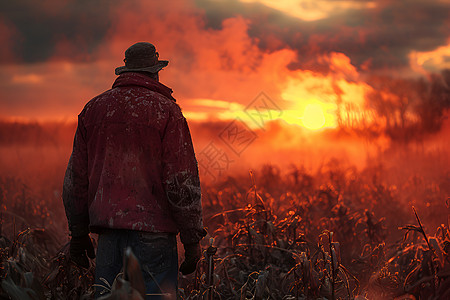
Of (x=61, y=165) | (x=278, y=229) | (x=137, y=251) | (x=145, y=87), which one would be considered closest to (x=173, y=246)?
(x=137, y=251)

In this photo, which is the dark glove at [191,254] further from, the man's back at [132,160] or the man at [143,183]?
the man's back at [132,160]

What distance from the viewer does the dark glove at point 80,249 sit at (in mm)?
3330

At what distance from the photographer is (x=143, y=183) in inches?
115

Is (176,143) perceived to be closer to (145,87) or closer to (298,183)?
(145,87)

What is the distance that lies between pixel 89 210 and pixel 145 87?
2.99 ft

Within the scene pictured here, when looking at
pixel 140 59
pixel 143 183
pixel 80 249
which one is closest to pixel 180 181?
pixel 143 183

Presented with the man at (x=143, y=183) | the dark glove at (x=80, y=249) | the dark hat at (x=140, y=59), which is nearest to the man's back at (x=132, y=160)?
the man at (x=143, y=183)

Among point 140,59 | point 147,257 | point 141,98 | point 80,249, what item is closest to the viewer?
point 147,257

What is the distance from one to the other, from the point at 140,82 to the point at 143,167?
0.58 metres

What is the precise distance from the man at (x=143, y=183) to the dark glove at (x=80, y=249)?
0.36m

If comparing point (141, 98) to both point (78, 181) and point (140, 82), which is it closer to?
point (140, 82)

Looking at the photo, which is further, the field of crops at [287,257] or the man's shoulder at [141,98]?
the field of crops at [287,257]


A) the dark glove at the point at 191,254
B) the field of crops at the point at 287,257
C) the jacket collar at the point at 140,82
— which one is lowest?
the field of crops at the point at 287,257

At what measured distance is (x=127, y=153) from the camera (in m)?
2.93
